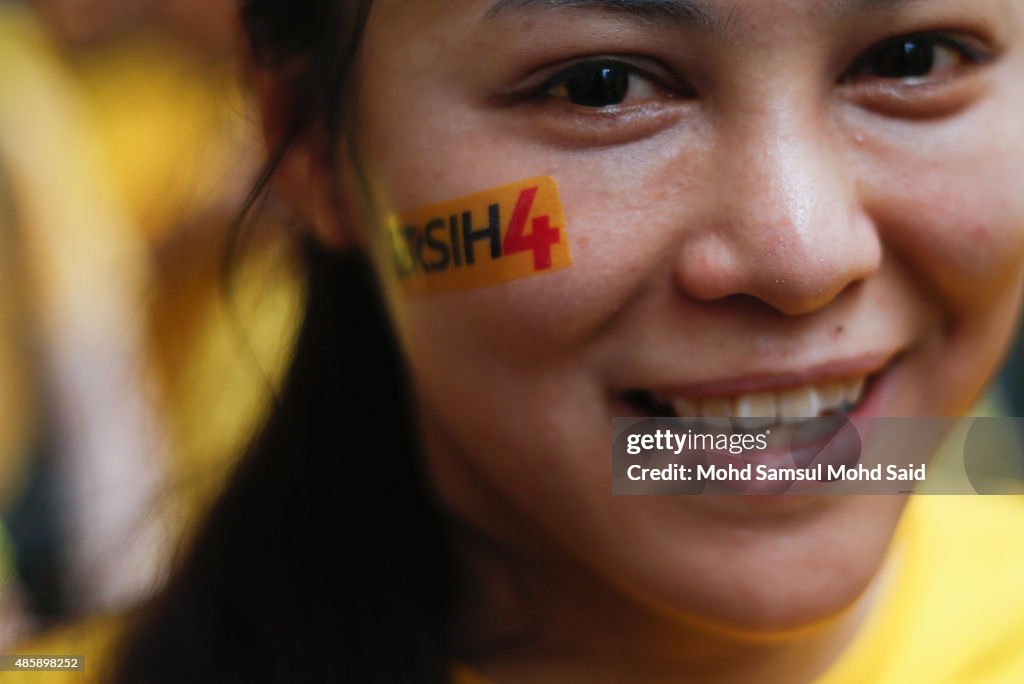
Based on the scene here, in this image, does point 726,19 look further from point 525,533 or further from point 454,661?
point 454,661

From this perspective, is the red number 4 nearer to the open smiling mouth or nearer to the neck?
the open smiling mouth

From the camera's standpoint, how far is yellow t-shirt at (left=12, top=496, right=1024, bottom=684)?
114 cm

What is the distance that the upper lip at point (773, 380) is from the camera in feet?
3.14

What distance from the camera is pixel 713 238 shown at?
0.91 m

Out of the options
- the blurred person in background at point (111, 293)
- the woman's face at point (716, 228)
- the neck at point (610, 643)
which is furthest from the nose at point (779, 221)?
the blurred person in background at point (111, 293)

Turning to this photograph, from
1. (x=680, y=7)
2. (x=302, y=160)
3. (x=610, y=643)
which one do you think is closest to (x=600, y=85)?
(x=680, y=7)

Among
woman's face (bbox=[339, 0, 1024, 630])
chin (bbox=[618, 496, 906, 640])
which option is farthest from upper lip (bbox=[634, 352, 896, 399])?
chin (bbox=[618, 496, 906, 640])

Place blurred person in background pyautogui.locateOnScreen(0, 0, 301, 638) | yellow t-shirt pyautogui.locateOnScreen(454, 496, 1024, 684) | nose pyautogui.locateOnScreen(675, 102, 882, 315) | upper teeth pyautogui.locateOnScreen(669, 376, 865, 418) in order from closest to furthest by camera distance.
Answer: nose pyautogui.locateOnScreen(675, 102, 882, 315) → upper teeth pyautogui.locateOnScreen(669, 376, 865, 418) → yellow t-shirt pyautogui.locateOnScreen(454, 496, 1024, 684) → blurred person in background pyautogui.locateOnScreen(0, 0, 301, 638)

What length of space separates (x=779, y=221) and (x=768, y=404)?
0.19 metres

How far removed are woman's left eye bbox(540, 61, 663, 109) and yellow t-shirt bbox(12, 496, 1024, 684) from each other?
2.02ft

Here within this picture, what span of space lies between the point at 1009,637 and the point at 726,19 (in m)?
0.71

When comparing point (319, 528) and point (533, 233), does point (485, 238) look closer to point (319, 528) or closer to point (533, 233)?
point (533, 233)

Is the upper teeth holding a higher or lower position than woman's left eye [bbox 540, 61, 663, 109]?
A: lower

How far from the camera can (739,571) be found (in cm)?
99
